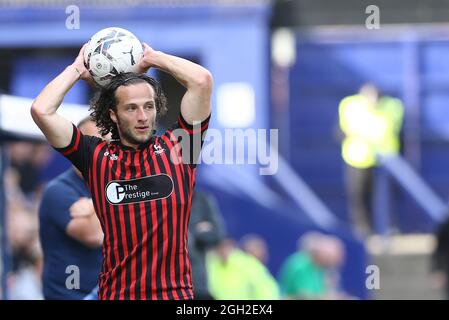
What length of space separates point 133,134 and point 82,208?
1.22m

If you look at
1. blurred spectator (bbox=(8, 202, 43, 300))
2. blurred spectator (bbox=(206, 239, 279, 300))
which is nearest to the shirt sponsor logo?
blurred spectator (bbox=(8, 202, 43, 300))

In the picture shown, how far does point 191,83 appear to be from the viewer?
5.07 m

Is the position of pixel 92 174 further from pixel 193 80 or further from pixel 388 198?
pixel 388 198

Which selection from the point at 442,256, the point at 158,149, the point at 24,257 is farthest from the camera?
the point at 442,256

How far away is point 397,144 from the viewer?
16.9m

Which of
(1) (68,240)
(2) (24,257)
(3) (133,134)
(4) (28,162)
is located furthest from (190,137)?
(4) (28,162)

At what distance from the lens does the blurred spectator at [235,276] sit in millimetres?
11008

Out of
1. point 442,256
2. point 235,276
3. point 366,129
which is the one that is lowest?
point 235,276

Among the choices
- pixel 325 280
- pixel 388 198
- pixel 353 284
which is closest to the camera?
pixel 325 280

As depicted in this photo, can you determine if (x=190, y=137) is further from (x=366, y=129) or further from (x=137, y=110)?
(x=366, y=129)

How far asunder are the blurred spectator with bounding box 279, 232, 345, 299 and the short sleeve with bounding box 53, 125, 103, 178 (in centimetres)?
690

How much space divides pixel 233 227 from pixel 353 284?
1710 millimetres
